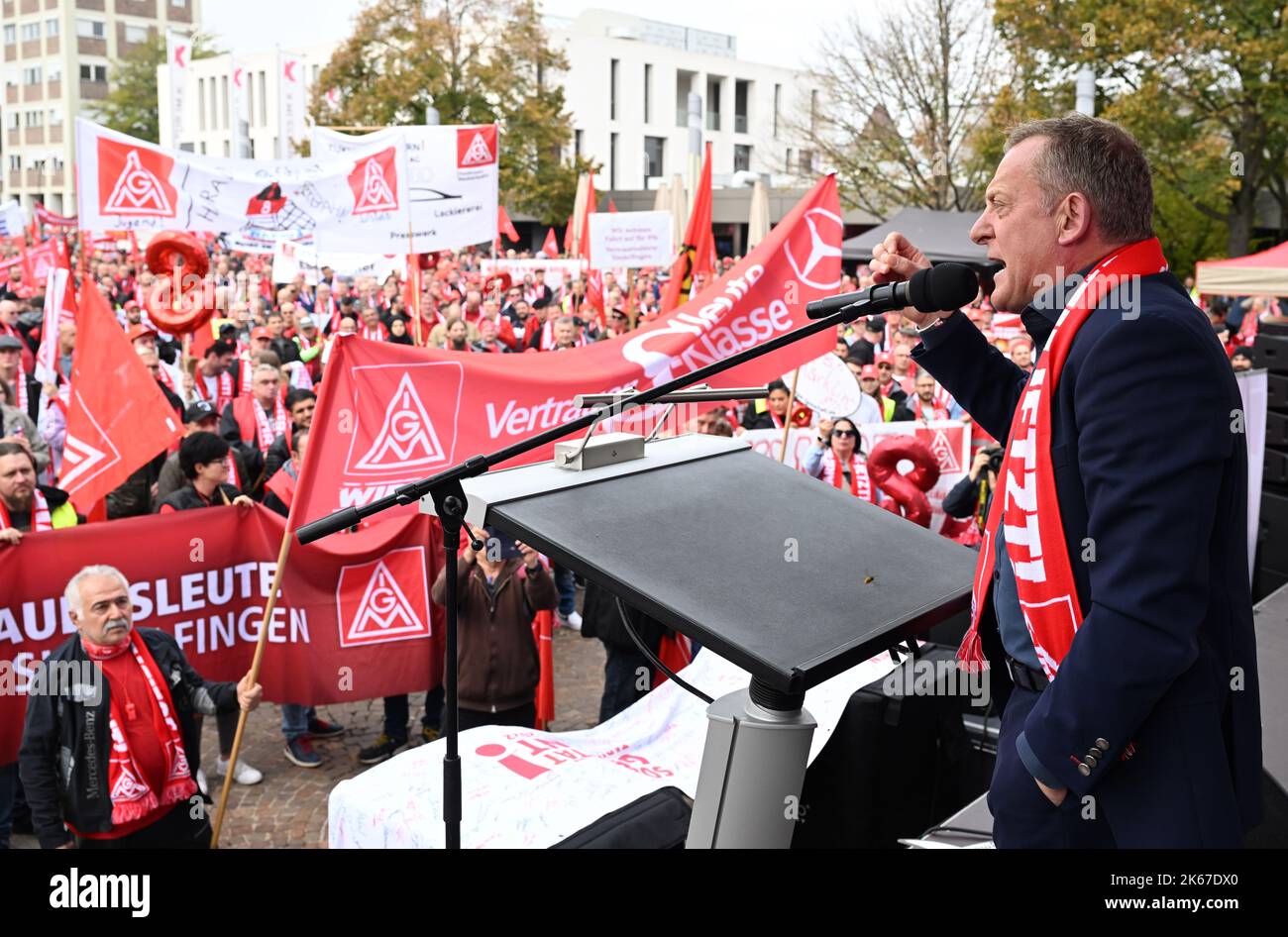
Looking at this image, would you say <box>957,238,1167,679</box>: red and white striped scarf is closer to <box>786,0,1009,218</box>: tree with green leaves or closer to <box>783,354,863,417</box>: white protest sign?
<box>783,354,863,417</box>: white protest sign

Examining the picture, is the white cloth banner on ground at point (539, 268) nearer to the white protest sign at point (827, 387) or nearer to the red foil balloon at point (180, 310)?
the red foil balloon at point (180, 310)

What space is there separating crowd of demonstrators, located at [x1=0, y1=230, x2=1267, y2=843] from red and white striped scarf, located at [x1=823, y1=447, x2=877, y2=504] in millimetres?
14

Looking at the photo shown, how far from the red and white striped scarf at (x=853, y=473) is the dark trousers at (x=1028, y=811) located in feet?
18.5

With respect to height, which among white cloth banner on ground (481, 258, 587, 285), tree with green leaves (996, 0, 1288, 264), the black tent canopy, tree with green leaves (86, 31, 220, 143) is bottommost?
white cloth banner on ground (481, 258, 587, 285)

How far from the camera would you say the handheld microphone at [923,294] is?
6.69 feet

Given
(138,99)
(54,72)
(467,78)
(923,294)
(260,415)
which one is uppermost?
(54,72)

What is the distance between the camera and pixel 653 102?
61.1 metres

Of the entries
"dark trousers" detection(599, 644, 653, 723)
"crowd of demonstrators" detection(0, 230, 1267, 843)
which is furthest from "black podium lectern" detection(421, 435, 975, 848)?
"dark trousers" detection(599, 644, 653, 723)

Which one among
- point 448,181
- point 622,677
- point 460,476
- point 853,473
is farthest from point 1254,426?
point 448,181

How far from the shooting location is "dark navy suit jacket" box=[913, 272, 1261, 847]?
169 cm

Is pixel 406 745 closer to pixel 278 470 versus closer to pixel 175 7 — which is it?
pixel 278 470

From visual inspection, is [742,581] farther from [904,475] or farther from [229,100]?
[229,100]

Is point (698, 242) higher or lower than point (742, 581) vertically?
higher

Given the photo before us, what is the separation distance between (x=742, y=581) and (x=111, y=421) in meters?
5.31
